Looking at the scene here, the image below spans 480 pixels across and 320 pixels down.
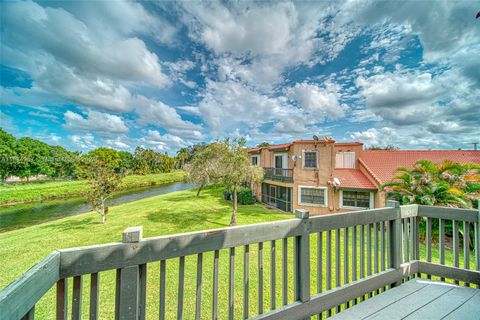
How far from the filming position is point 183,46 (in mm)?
11422

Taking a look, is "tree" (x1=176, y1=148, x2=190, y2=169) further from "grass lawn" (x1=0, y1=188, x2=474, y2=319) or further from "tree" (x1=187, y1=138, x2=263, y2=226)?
"tree" (x1=187, y1=138, x2=263, y2=226)

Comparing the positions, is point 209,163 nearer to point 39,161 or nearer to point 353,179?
point 353,179

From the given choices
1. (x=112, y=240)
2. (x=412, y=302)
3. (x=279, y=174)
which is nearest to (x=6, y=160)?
(x=112, y=240)

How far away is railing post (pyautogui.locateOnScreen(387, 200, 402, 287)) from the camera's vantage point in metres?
2.54

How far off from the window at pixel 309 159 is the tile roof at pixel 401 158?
10.2ft

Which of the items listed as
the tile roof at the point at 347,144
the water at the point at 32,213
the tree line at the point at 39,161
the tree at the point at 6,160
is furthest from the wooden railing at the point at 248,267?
the tree at the point at 6,160

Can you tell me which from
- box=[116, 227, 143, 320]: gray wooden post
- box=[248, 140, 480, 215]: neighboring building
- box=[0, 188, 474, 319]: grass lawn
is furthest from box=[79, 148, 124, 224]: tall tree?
box=[116, 227, 143, 320]: gray wooden post

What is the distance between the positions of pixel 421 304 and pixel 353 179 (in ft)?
37.7

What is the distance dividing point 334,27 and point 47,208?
27.4m

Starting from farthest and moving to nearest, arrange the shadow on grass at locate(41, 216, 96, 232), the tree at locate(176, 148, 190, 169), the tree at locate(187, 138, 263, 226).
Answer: the tree at locate(176, 148, 190, 169) < the shadow on grass at locate(41, 216, 96, 232) < the tree at locate(187, 138, 263, 226)

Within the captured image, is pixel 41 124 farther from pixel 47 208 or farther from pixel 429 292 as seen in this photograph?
pixel 429 292

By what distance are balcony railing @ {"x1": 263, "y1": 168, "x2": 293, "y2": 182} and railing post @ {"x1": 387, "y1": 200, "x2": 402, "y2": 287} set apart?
1138 cm

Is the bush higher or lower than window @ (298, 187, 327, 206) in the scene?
lower

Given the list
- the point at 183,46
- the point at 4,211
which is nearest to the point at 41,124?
the point at 4,211
